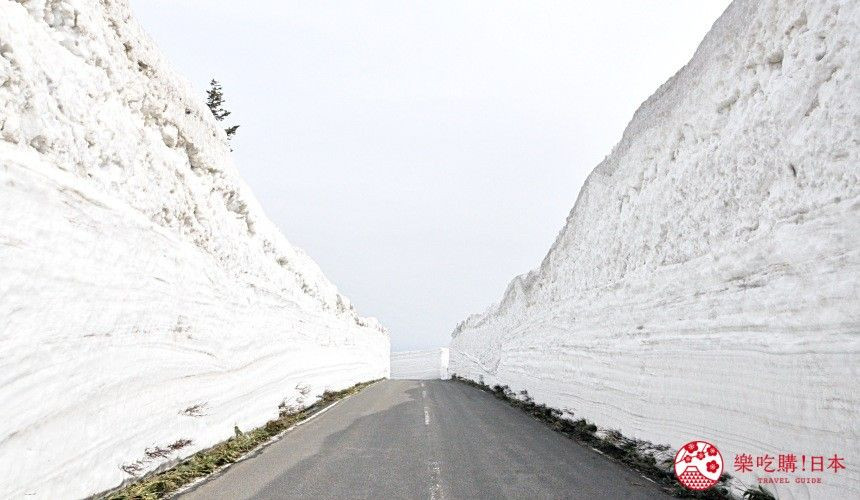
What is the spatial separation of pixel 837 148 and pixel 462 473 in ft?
20.2

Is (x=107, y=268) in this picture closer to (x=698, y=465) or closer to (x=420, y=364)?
(x=698, y=465)

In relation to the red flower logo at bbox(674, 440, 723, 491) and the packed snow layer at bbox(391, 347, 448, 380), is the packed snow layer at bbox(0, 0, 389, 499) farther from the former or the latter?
the packed snow layer at bbox(391, 347, 448, 380)

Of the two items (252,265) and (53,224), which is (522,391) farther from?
(53,224)

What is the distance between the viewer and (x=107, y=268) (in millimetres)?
5914

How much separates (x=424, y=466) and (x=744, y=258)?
17.9 feet

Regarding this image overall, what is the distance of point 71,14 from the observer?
22.3 feet

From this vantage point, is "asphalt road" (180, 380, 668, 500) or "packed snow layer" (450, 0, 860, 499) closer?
"packed snow layer" (450, 0, 860, 499)

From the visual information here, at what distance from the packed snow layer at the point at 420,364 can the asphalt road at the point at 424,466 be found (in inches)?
1840

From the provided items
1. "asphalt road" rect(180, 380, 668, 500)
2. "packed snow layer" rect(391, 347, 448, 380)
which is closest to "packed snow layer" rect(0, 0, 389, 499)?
"asphalt road" rect(180, 380, 668, 500)

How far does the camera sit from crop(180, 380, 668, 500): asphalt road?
18.4ft

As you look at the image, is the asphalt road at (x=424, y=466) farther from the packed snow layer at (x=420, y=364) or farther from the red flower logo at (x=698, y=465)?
the packed snow layer at (x=420, y=364)

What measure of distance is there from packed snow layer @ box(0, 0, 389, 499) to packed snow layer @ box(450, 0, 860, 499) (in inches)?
306

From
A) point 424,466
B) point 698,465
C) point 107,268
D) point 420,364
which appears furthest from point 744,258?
point 420,364

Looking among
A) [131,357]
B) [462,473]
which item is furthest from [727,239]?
[131,357]
